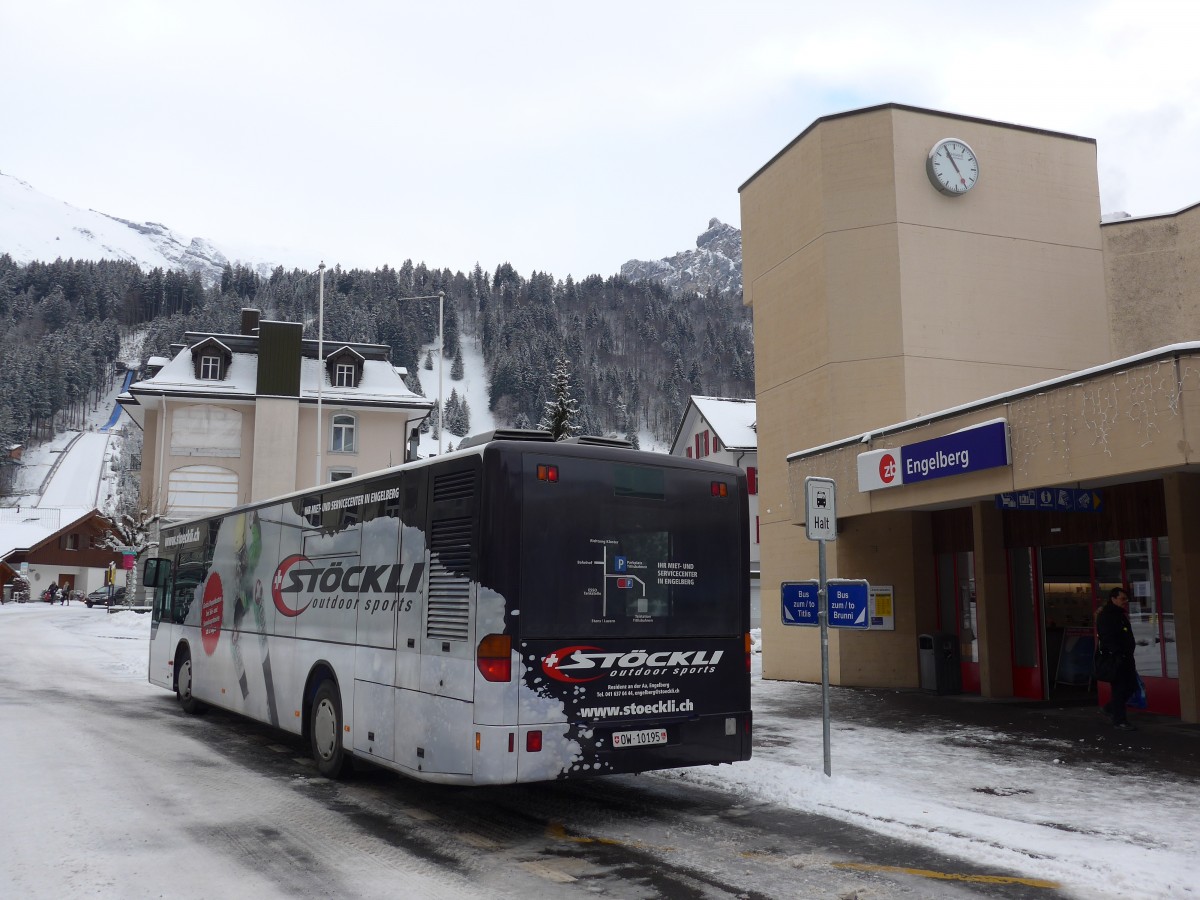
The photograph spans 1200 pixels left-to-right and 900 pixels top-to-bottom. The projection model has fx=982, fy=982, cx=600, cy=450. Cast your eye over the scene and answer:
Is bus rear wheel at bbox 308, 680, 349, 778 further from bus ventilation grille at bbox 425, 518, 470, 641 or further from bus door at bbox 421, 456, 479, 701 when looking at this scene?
bus ventilation grille at bbox 425, 518, 470, 641

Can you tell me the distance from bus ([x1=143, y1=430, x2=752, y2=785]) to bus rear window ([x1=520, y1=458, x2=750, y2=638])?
0.01 meters

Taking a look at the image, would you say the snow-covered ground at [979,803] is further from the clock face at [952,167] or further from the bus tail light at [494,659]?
the clock face at [952,167]

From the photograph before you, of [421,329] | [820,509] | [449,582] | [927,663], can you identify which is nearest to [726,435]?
[927,663]

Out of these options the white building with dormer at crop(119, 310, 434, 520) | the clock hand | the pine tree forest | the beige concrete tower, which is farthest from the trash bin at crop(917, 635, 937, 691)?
the pine tree forest

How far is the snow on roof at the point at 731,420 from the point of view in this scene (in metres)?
49.9

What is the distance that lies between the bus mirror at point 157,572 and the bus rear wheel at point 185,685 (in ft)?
5.35

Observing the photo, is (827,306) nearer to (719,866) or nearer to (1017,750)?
(1017,750)

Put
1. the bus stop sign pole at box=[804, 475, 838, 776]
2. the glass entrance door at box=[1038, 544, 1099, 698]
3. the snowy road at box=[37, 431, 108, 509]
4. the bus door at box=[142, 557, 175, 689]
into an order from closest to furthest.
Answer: the bus stop sign pole at box=[804, 475, 838, 776] < the glass entrance door at box=[1038, 544, 1099, 698] < the bus door at box=[142, 557, 175, 689] < the snowy road at box=[37, 431, 108, 509]

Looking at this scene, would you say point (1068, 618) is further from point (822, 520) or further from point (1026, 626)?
point (822, 520)

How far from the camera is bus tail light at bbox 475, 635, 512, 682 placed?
7238 millimetres

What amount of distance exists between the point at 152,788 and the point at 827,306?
14740 millimetres

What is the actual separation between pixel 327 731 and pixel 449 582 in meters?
3.17

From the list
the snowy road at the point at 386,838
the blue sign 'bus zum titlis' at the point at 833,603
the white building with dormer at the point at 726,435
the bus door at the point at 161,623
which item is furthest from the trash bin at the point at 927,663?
the white building with dormer at the point at 726,435

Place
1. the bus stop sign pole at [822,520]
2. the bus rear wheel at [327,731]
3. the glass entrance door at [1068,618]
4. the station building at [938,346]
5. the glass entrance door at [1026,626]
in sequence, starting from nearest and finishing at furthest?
the bus rear wheel at [327,731] < the bus stop sign pole at [822,520] < the glass entrance door at [1068,618] < the station building at [938,346] < the glass entrance door at [1026,626]
